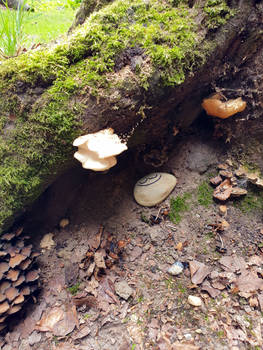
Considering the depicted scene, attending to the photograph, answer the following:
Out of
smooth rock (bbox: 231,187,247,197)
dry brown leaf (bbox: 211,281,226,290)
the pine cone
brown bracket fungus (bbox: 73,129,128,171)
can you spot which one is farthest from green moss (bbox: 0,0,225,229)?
dry brown leaf (bbox: 211,281,226,290)

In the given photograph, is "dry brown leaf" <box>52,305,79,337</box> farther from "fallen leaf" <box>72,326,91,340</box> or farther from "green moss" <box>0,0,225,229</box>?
"green moss" <box>0,0,225,229</box>

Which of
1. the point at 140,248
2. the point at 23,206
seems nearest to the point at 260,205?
the point at 140,248

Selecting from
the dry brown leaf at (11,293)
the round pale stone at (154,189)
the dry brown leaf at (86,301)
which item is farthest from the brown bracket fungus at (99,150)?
the dry brown leaf at (11,293)

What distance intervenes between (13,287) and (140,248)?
1.34 meters

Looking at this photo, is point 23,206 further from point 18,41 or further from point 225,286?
point 225,286

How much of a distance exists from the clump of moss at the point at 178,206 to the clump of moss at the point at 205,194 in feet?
0.44

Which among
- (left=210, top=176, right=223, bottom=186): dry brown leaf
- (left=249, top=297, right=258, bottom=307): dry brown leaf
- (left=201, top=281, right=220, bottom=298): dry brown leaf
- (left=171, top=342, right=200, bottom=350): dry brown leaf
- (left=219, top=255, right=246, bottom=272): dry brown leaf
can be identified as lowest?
(left=249, top=297, right=258, bottom=307): dry brown leaf

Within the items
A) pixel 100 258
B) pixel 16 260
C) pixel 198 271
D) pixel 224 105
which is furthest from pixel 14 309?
pixel 224 105

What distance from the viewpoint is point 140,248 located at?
2.41 m

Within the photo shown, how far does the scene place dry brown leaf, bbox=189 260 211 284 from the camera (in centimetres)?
212

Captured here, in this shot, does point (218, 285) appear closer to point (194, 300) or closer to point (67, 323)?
point (194, 300)

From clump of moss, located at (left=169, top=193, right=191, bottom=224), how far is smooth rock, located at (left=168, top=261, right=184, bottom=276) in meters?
0.47

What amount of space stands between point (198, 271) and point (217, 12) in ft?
8.26

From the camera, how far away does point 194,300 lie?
1.99 metres
